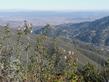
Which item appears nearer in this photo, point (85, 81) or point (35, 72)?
point (35, 72)

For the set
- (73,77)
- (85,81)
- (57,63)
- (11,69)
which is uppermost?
(11,69)

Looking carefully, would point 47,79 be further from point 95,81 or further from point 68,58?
point 95,81

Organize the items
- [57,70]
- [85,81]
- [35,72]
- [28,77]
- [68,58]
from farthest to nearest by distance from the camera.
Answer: [85,81]
[57,70]
[35,72]
[28,77]
[68,58]

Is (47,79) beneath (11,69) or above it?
beneath

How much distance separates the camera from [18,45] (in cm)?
9038

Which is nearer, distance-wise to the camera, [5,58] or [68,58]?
[68,58]

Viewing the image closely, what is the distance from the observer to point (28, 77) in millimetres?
78938

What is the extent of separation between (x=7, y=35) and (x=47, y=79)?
646 inches

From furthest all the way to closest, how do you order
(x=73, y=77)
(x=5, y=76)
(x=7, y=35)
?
(x=7, y=35)
(x=73, y=77)
(x=5, y=76)

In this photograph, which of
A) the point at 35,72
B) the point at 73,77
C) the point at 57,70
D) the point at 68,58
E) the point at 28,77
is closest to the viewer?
the point at 68,58

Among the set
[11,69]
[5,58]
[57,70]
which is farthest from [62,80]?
[57,70]

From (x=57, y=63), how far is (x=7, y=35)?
22565 mm

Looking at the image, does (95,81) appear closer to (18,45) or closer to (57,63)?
(57,63)

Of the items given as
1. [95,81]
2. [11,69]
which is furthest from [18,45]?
[95,81]
